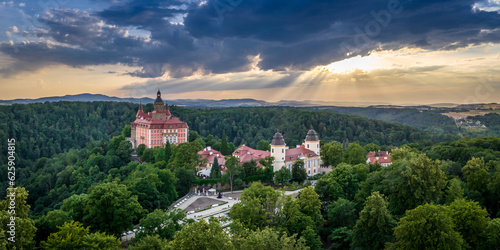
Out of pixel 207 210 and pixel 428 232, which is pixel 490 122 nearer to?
pixel 207 210

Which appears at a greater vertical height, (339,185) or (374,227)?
(339,185)

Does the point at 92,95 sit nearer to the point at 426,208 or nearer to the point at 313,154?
the point at 313,154

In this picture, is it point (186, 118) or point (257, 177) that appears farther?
point (186, 118)

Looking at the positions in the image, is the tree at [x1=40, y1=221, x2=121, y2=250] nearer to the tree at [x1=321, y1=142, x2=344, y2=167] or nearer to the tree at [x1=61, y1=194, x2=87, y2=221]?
the tree at [x1=61, y1=194, x2=87, y2=221]

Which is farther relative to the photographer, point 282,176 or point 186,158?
point 186,158

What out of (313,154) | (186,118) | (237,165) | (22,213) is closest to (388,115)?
(186,118)

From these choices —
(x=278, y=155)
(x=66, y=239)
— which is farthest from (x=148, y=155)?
(x=66, y=239)

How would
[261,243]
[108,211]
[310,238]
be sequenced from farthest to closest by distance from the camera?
[108,211]
[310,238]
[261,243]
